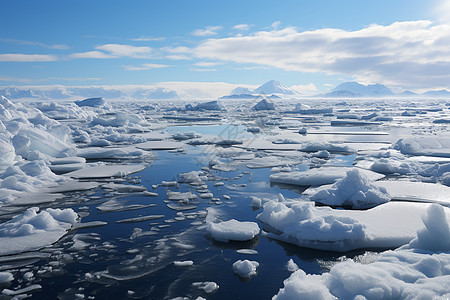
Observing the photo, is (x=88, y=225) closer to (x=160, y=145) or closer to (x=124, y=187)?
(x=124, y=187)

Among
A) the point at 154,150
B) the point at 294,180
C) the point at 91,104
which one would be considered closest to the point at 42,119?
the point at 154,150

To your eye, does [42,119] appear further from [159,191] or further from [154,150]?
[159,191]

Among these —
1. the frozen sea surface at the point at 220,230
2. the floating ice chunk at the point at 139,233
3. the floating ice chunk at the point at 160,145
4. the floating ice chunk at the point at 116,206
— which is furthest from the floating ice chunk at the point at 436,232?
the floating ice chunk at the point at 160,145

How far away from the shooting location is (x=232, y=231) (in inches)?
211

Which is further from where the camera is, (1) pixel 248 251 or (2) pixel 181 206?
(2) pixel 181 206

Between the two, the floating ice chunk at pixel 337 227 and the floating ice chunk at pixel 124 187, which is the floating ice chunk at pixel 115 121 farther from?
the floating ice chunk at pixel 337 227

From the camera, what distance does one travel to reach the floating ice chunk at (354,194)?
702 cm

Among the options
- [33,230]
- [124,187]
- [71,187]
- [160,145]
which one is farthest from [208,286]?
[160,145]

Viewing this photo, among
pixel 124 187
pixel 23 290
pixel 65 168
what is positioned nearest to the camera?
pixel 23 290

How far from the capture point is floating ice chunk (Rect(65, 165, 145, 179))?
375 inches

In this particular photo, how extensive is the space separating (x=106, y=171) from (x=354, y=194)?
6.82 m

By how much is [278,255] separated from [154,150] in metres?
10.1

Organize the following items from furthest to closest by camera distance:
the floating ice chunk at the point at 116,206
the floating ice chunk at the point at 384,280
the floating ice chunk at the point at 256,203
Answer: the floating ice chunk at the point at 256,203
the floating ice chunk at the point at 116,206
the floating ice chunk at the point at 384,280

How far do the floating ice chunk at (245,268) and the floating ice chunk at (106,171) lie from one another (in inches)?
237
